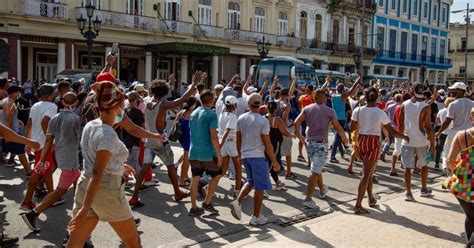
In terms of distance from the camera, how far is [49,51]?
26.7 metres

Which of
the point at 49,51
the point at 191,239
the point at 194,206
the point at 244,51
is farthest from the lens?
the point at 244,51

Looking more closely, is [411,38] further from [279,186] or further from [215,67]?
[279,186]

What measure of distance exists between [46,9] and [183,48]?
692 centimetres

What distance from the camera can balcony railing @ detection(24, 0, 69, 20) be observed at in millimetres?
23656

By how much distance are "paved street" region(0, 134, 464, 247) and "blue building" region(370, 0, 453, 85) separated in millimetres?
39268

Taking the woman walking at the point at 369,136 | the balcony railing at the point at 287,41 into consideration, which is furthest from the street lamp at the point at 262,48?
the woman walking at the point at 369,136

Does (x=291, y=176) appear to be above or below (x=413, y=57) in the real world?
below

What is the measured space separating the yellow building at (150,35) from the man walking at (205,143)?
1559cm

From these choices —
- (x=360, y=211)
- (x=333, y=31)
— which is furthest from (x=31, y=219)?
(x=333, y=31)

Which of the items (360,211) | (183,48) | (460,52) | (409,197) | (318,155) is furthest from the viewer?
(460,52)

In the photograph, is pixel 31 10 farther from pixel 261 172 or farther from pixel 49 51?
pixel 261 172

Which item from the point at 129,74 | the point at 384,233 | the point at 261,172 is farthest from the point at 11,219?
the point at 129,74

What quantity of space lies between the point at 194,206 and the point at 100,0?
2223cm

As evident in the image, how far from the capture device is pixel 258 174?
6473mm
